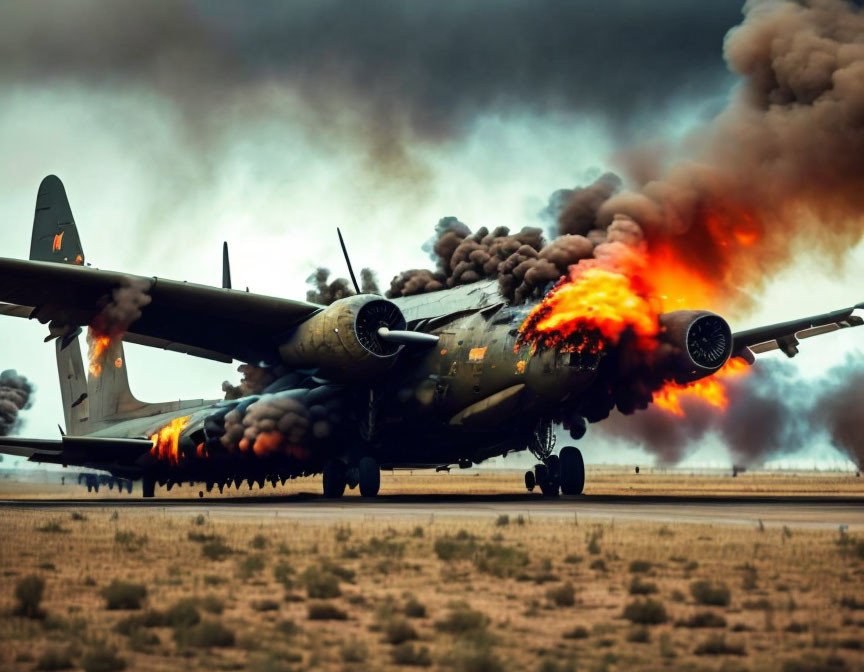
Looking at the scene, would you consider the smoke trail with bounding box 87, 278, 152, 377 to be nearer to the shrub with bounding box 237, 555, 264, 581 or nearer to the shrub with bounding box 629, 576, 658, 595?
the shrub with bounding box 237, 555, 264, 581

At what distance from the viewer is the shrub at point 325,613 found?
14688mm

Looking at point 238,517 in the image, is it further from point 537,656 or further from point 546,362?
point 537,656

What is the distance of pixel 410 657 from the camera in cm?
1214

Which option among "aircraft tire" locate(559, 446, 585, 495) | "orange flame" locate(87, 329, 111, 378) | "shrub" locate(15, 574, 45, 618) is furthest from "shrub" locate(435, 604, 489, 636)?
"orange flame" locate(87, 329, 111, 378)

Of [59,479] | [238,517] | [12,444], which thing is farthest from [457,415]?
[59,479]

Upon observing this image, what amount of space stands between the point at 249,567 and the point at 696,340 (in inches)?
895

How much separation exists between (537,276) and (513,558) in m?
20.1

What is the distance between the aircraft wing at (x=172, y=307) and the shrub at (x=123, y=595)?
2402 cm

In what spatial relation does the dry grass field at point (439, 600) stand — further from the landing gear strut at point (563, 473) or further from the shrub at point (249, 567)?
the landing gear strut at point (563, 473)

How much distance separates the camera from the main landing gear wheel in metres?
43.8

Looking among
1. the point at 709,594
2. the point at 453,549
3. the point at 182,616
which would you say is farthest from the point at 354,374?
the point at 182,616

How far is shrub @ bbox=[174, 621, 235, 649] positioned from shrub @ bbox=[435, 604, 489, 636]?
250cm

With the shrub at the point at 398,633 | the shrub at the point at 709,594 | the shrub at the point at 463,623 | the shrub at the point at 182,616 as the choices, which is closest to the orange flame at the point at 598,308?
the shrub at the point at 709,594

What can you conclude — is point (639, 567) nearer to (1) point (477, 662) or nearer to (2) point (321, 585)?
(2) point (321, 585)
